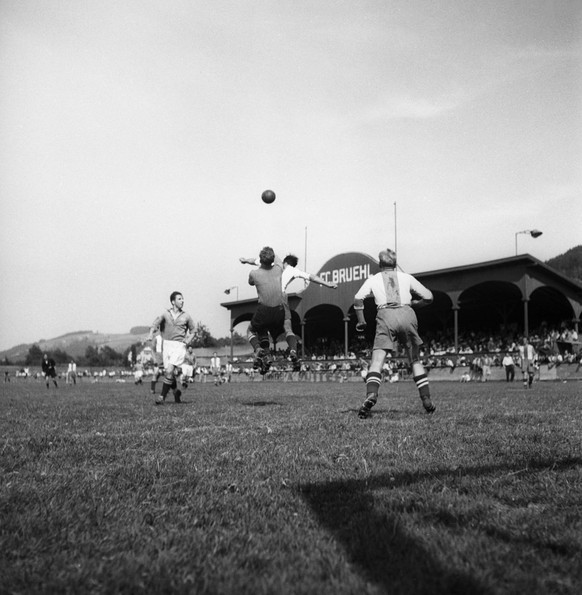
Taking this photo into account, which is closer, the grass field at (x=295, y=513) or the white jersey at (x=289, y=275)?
the grass field at (x=295, y=513)

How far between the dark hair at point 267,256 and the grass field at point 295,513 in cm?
478

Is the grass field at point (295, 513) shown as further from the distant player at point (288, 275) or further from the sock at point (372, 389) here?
the distant player at point (288, 275)

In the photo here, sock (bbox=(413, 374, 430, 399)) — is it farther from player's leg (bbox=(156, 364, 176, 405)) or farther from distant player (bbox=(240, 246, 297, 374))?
player's leg (bbox=(156, 364, 176, 405))

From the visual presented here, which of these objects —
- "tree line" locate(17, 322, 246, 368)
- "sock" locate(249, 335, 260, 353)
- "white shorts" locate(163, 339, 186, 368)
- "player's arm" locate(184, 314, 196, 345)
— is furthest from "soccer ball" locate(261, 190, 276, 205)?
"tree line" locate(17, 322, 246, 368)

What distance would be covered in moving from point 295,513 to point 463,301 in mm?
42844

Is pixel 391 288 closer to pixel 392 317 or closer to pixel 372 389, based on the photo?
pixel 392 317

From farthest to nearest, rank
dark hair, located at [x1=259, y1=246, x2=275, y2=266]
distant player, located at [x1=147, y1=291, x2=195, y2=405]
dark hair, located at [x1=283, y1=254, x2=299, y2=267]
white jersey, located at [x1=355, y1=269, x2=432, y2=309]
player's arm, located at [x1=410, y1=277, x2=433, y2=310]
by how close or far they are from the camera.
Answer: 1. distant player, located at [x1=147, y1=291, x2=195, y2=405]
2. dark hair, located at [x1=283, y1=254, x2=299, y2=267]
3. dark hair, located at [x1=259, y1=246, x2=275, y2=266]
4. player's arm, located at [x1=410, y1=277, x2=433, y2=310]
5. white jersey, located at [x1=355, y1=269, x2=432, y2=309]

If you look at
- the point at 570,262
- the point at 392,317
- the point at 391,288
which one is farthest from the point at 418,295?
the point at 570,262

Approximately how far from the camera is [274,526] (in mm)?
2986

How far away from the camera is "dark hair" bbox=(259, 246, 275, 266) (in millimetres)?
10500

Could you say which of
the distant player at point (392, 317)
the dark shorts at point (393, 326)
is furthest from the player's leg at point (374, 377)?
the dark shorts at point (393, 326)

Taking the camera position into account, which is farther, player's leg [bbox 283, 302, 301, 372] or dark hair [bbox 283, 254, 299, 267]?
dark hair [bbox 283, 254, 299, 267]

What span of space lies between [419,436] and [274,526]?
3273 mm

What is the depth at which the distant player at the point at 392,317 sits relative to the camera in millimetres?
8469
